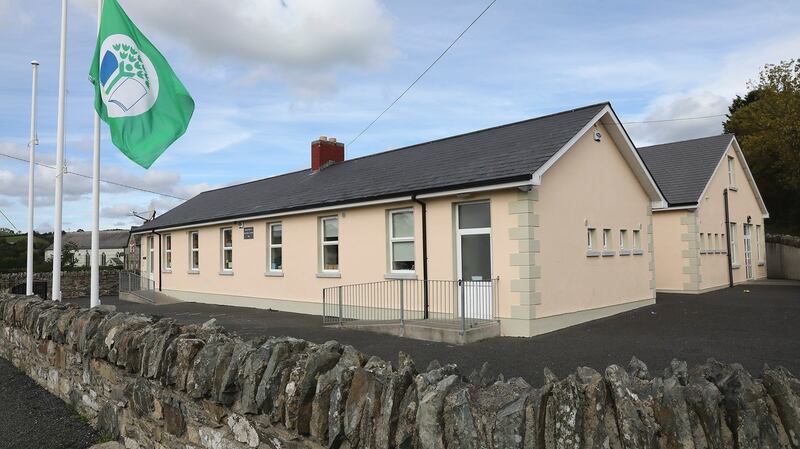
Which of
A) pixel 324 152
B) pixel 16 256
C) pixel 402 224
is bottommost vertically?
pixel 16 256

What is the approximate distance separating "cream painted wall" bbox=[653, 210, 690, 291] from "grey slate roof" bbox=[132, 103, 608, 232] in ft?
25.5

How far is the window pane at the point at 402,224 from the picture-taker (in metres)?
13.5

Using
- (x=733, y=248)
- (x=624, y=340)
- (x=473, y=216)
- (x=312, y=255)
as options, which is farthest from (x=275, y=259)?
(x=733, y=248)

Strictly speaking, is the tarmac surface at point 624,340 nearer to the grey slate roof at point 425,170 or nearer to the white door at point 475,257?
the white door at point 475,257

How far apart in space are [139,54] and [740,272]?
23.4m

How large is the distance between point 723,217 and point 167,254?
22.8 meters

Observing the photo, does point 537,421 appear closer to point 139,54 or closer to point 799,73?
point 139,54

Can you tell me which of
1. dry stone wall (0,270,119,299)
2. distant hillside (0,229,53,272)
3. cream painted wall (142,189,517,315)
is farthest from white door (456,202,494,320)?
distant hillside (0,229,53,272)

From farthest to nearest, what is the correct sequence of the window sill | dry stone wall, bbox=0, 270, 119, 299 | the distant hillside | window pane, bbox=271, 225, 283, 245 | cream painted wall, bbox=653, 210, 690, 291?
1. the distant hillside
2. dry stone wall, bbox=0, 270, 119, 299
3. cream painted wall, bbox=653, 210, 690, 291
4. window pane, bbox=271, 225, 283, 245
5. the window sill

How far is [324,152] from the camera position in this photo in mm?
22047

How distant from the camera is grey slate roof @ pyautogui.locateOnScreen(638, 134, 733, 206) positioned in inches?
774

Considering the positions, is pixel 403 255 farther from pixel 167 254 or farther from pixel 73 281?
pixel 73 281

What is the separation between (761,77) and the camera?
110 feet

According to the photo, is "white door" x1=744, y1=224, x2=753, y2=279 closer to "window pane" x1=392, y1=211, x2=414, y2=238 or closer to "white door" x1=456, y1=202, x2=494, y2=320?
"white door" x1=456, y1=202, x2=494, y2=320
